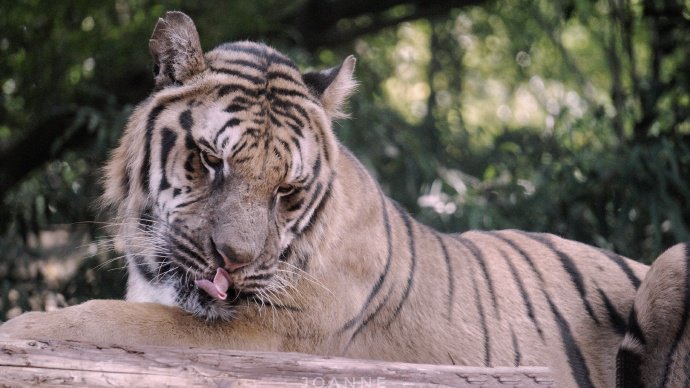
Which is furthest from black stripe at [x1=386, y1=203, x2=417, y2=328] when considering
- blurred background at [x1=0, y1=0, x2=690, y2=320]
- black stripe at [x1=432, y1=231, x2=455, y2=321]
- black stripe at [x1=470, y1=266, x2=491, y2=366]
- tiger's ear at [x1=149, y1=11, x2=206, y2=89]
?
blurred background at [x1=0, y1=0, x2=690, y2=320]

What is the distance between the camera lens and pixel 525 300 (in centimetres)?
375

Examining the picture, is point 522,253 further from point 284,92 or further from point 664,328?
point 284,92

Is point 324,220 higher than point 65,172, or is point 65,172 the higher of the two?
point 324,220

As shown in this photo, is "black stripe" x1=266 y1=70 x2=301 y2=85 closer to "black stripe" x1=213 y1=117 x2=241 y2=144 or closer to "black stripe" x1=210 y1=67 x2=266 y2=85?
"black stripe" x1=210 y1=67 x2=266 y2=85

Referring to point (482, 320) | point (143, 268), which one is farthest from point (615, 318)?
point (143, 268)

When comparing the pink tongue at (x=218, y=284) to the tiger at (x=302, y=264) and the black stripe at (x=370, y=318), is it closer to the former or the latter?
the tiger at (x=302, y=264)

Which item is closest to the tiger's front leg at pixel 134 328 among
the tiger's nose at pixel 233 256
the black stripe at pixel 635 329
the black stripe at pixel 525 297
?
the tiger's nose at pixel 233 256

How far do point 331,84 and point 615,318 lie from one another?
5.35 feet

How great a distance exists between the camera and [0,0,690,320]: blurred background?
6.84m

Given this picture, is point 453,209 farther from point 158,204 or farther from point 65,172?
point 158,204

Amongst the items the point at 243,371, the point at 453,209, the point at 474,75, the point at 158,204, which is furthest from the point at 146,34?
the point at 474,75

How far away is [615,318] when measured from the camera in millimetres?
3699

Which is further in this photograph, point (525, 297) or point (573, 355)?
point (525, 297)

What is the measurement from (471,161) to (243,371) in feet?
19.7
